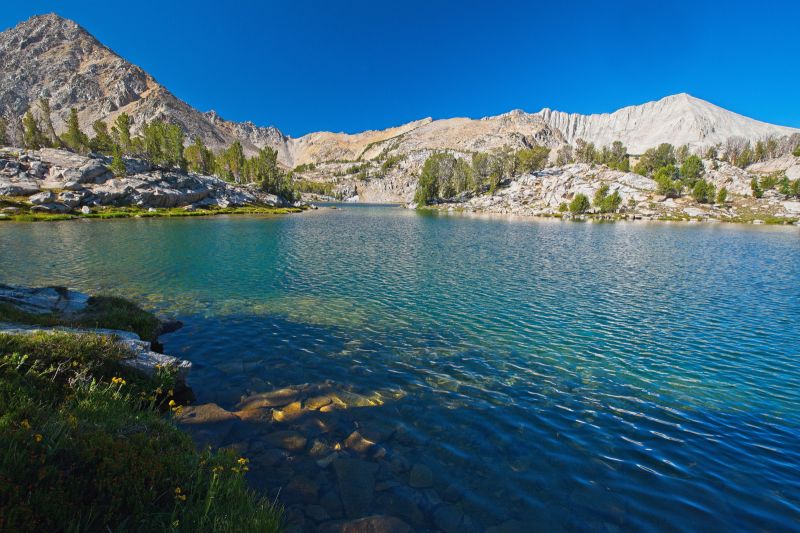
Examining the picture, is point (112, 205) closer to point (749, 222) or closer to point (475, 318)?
point (475, 318)

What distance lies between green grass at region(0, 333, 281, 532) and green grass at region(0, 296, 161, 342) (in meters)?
6.88

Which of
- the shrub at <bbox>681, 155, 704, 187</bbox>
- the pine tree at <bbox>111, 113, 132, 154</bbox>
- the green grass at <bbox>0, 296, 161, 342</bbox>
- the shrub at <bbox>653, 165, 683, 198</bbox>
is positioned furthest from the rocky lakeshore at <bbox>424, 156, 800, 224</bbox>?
the pine tree at <bbox>111, 113, 132, 154</bbox>

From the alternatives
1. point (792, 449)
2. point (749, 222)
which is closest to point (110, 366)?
point (792, 449)

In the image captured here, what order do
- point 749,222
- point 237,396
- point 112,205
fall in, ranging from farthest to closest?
point 749,222
point 112,205
point 237,396

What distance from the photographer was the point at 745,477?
11234 millimetres

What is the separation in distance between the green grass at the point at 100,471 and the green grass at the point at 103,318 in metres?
6.88

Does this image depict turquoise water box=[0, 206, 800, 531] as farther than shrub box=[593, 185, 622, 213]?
No

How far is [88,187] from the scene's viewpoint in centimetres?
12150

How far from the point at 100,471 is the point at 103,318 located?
50.7ft

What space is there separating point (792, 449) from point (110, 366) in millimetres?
24823

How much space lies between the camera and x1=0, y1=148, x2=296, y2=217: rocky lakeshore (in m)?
104

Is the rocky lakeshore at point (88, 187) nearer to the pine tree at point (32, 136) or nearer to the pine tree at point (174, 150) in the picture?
the pine tree at point (174, 150)

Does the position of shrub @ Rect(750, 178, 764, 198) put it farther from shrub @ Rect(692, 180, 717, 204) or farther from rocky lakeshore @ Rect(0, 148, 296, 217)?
rocky lakeshore @ Rect(0, 148, 296, 217)

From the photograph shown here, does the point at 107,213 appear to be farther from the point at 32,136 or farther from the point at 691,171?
the point at 691,171
